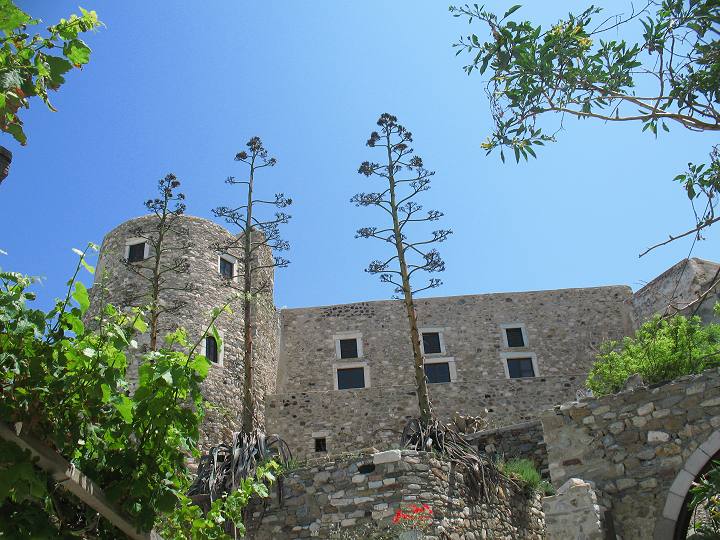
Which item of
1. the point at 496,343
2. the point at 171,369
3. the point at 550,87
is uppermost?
the point at 496,343

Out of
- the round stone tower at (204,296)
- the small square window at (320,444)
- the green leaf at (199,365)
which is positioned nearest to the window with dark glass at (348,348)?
the round stone tower at (204,296)

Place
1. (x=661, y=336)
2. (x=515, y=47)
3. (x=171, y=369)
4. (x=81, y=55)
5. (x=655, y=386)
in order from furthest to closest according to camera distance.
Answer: (x=661, y=336) → (x=655, y=386) → (x=515, y=47) → (x=171, y=369) → (x=81, y=55)

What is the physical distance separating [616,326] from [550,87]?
18.6 metres

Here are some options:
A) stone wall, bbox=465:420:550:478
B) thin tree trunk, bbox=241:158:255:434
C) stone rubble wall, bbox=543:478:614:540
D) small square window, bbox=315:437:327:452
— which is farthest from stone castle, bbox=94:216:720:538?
stone rubble wall, bbox=543:478:614:540

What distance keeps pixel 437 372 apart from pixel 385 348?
1815 millimetres

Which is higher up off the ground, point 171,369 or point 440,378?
point 440,378

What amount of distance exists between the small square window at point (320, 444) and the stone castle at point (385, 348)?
3 cm

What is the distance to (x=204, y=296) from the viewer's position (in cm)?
1827

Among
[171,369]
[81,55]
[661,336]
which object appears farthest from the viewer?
[661,336]

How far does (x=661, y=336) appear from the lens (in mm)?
10961

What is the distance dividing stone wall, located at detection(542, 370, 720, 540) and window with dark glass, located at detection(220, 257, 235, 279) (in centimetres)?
1234

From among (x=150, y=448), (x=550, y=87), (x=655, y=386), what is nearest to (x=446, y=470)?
(x=655, y=386)

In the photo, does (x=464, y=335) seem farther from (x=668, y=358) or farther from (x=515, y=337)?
(x=668, y=358)

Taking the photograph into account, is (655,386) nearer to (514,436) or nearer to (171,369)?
(514,436)
